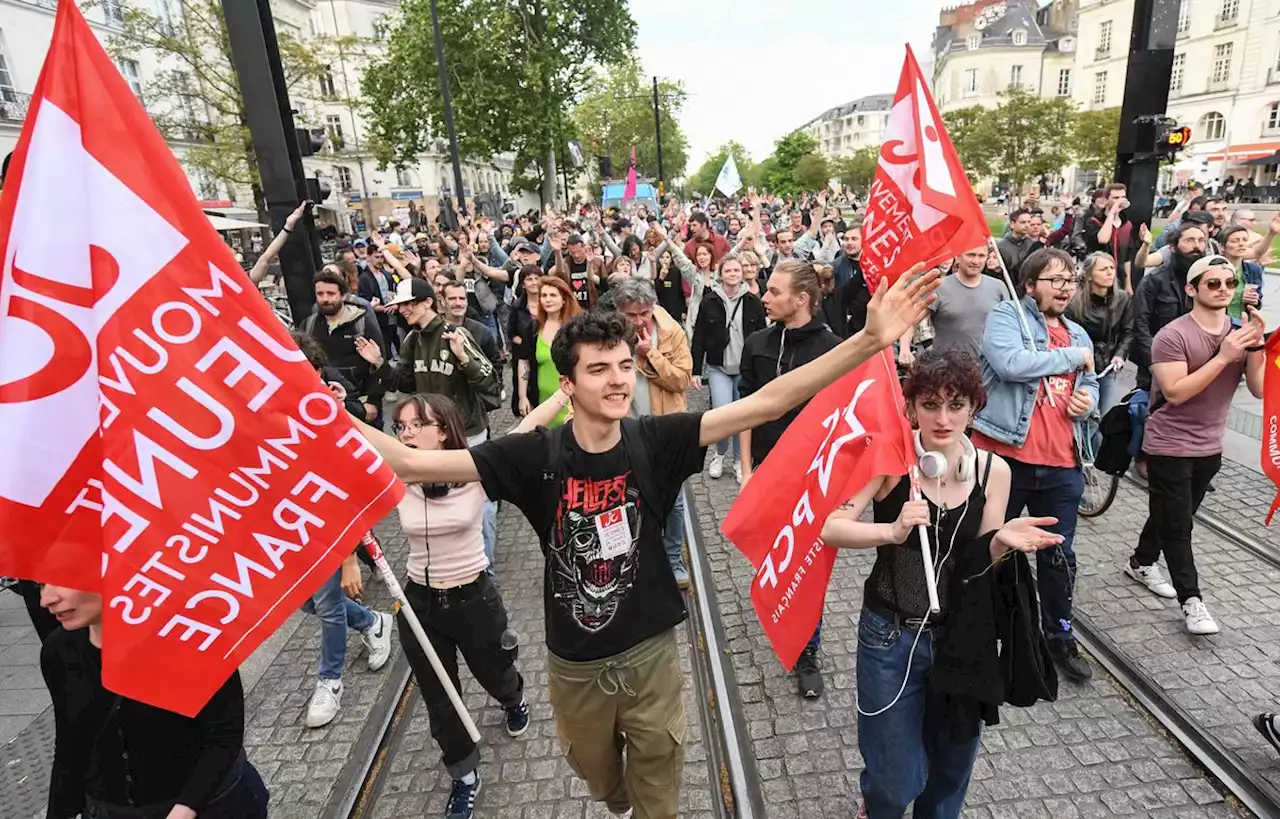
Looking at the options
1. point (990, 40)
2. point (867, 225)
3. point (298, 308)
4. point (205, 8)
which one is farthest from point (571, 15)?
point (990, 40)

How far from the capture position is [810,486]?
9.16 feet

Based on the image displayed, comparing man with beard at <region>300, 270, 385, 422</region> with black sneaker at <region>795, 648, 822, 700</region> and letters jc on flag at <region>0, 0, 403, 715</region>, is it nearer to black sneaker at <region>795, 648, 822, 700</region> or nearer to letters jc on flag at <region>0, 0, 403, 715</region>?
black sneaker at <region>795, 648, 822, 700</region>

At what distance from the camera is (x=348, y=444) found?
203 centimetres

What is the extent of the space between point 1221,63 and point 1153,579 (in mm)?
64441

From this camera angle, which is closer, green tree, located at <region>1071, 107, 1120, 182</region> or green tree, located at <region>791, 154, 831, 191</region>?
green tree, located at <region>1071, 107, 1120, 182</region>

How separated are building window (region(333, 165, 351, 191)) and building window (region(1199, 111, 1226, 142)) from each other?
63.9 m

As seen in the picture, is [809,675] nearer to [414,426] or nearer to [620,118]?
[414,426]

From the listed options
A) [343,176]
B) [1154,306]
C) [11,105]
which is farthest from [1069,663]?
[343,176]

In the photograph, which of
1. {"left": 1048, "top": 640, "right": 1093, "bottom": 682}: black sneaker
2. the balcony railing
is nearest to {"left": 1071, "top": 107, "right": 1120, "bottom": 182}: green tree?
{"left": 1048, "top": 640, "right": 1093, "bottom": 682}: black sneaker

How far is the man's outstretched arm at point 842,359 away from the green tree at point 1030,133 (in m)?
39.2

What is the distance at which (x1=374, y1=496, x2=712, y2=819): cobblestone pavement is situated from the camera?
3387mm

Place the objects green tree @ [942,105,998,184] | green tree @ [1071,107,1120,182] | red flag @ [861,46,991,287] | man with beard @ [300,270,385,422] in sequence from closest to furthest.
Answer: red flag @ [861,46,991,287]
man with beard @ [300,270,385,422]
green tree @ [1071,107,1120,182]
green tree @ [942,105,998,184]

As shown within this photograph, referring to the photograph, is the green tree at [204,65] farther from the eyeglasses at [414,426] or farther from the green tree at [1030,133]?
the green tree at [1030,133]

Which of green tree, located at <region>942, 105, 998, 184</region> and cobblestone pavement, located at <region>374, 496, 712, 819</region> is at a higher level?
green tree, located at <region>942, 105, 998, 184</region>
